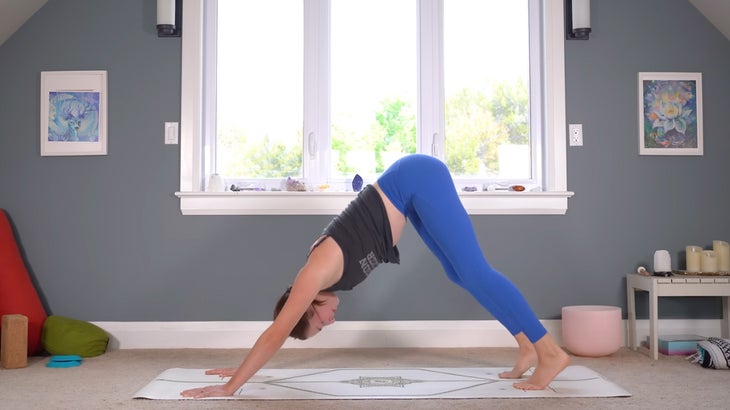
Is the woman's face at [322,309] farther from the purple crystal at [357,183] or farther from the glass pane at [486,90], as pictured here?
the glass pane at [486,90]

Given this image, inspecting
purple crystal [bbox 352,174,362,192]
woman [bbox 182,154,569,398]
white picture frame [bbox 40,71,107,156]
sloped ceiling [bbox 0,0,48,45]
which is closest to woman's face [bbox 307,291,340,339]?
woman [bbox 182,154,569,398]

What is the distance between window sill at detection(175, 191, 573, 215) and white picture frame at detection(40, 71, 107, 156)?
2.02 feet

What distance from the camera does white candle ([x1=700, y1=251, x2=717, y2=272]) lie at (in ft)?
12.5

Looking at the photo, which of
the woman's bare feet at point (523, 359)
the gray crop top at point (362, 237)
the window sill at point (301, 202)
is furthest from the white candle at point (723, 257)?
the gray crop top at point (362, 237)

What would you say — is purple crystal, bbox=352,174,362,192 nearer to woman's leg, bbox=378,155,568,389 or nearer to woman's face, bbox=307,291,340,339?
woman's leg, bbox=378,155,568,389

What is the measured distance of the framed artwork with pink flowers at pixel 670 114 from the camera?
4.14m

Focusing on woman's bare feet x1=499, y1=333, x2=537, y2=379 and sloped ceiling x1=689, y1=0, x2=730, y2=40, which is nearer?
woman's bare feet x1=499, y1=333, x2=537, y2=379

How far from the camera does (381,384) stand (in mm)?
2896

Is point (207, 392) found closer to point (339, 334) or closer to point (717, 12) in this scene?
point (339, 334)

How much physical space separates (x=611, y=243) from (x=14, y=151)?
11.3ft

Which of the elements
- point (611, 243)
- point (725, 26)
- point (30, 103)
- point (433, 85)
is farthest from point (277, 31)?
point (725, 26)

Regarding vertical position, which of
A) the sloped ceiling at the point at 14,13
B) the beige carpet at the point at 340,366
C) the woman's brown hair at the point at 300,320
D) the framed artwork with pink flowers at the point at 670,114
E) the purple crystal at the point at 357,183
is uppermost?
the sloped ceiling at the point at 14,13

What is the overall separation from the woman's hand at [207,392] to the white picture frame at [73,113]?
1.96 metres

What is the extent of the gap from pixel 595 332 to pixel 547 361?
3.28ft
